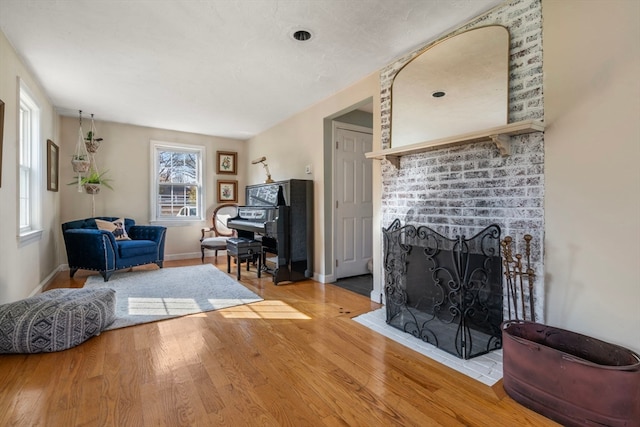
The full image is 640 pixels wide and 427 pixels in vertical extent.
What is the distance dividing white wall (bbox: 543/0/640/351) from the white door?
2.46 meters

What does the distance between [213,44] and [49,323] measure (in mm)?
2479

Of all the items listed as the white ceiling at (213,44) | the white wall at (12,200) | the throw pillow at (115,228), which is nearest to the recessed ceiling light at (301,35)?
the white ceiling at (213,44)

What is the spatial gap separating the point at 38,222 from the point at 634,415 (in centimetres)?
536

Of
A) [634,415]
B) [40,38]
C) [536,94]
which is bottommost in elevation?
[634,415]

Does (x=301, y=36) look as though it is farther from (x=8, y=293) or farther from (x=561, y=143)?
(x=8, y=293)

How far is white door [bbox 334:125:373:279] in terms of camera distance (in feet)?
13.3

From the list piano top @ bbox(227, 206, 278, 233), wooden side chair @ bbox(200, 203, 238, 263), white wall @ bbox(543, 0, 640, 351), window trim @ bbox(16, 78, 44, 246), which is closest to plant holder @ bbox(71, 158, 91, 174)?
window trim @ bbox(16, 78, 44, 246)

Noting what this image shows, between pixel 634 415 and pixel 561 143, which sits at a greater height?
pixel 561 143

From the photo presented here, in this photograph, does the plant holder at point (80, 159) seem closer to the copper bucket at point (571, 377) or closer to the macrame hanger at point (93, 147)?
the macrame hanger at point (93, 147)

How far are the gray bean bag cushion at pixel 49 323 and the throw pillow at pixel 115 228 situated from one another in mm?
2316

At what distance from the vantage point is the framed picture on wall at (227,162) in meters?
6.05

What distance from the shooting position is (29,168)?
339cm

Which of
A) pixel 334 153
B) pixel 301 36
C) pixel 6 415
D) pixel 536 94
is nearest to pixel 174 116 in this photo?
pixel 334 153

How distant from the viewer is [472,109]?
87.9 inches
